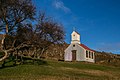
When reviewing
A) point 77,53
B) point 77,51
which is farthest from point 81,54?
point 77,51

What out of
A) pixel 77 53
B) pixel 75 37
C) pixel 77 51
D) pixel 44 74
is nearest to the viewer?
pixel 44 74

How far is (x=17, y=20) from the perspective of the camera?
36.8 meters

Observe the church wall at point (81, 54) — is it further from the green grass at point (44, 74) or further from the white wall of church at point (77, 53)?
the green grass at point (44, 74)

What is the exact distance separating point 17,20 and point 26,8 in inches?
92.0

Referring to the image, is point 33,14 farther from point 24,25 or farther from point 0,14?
point 0,14

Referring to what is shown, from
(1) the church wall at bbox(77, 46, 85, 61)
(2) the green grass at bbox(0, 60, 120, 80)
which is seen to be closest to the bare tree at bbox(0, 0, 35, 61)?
(2) the green grass at bbox(0, 60, 120, 80)

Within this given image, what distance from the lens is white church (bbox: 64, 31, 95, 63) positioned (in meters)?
78.0

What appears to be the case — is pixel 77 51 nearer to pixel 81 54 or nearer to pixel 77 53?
pixel 77 53

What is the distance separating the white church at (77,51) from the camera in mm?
78000

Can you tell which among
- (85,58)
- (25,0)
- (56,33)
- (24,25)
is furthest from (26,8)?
(85,58)

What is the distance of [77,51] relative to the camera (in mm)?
78750

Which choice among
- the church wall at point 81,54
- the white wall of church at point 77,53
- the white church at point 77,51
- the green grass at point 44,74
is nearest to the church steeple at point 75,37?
the white church at point 77,51

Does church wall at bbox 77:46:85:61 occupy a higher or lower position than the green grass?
higher

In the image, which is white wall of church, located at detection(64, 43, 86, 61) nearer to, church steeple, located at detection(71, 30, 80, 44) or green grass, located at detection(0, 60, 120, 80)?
church steeple, located at detection(71, 30, 80, 44)
